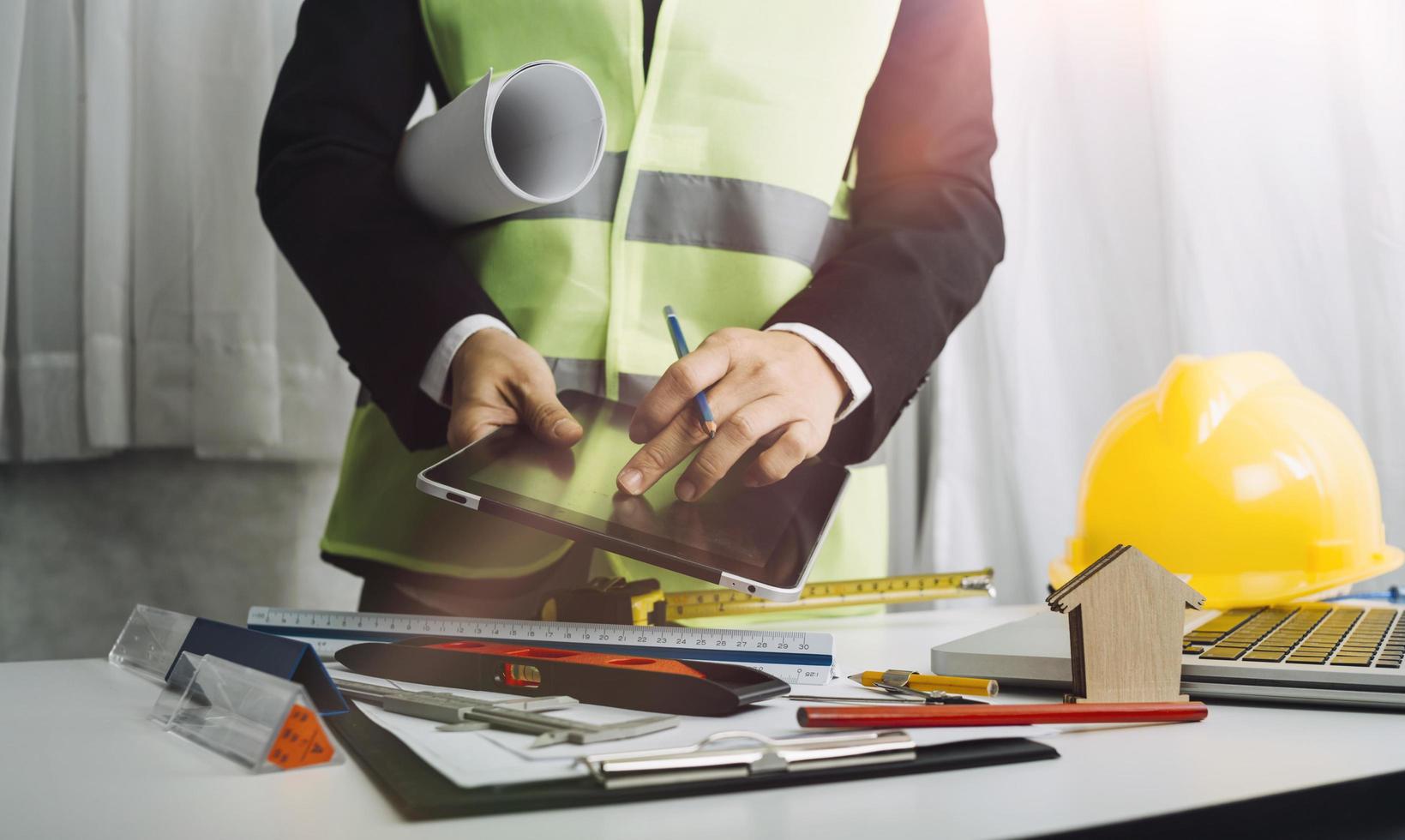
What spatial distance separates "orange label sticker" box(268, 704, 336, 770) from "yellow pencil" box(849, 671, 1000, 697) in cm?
30

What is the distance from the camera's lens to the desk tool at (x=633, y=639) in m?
0.56

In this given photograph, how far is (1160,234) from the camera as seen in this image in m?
1.44

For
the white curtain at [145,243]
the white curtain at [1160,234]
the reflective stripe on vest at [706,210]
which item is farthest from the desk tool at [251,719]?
the white curtain at [1160,234]

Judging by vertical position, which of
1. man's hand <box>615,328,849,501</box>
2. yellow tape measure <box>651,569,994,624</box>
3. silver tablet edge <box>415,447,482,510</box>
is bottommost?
yellow tape measure <box>651,569,994,624</box>

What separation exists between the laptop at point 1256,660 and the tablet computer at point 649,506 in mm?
128

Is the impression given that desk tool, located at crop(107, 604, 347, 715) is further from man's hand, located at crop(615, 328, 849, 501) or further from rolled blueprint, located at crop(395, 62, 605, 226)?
rolled blueprint, located at crop(395, 62, 605, 226)

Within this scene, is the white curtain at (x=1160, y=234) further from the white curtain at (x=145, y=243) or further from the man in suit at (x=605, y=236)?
the white curtain at (x=145, y=243)

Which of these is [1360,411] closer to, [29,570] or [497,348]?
[497,348]

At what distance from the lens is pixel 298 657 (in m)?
0.43

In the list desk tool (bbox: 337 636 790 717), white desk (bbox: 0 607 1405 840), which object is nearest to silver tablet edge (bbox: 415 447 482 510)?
desk tool (bbox: 337 636 790 717)

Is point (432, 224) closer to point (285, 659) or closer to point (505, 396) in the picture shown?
point (505, 396)

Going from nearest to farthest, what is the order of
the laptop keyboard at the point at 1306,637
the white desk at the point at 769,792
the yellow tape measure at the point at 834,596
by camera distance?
the white desk at the point at 769,792, the laptop keyboard at the point at 1306,637, the yellow tape measure at the point at 834,596

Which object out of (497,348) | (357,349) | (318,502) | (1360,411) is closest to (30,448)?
(318,502)

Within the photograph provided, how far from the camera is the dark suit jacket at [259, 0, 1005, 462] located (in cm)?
90
